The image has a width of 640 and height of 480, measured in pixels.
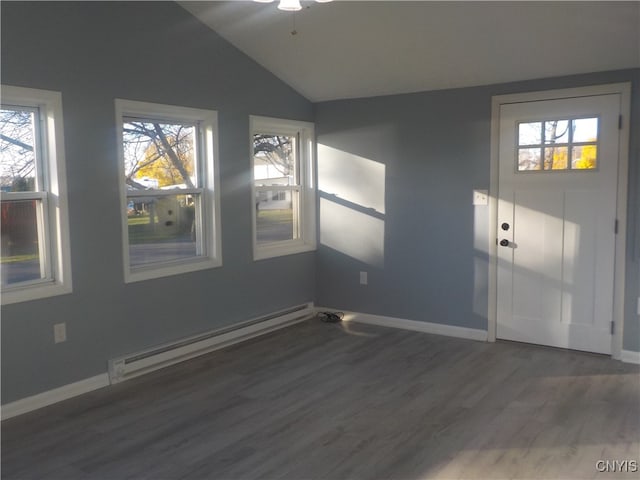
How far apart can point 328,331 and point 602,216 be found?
2510 mm

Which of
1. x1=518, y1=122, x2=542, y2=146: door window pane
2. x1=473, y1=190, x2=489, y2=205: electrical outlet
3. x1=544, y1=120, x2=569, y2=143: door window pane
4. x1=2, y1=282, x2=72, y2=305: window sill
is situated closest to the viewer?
x1=2, y1=282, x2=72, y2=305: window sill

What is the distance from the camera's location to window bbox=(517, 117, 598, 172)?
4.45 metres

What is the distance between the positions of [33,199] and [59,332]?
86cm

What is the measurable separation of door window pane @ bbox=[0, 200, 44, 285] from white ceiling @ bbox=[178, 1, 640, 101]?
77.8 inches

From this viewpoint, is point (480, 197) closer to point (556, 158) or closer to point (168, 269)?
point (556, 158)

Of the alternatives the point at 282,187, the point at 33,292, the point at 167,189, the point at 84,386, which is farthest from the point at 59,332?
the point at 282,187

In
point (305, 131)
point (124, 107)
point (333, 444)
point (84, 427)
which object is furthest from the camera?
point (305, 131)

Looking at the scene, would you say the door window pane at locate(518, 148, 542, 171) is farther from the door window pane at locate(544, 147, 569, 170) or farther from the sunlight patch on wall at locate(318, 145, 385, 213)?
the sunlight patch on wall at locate(318, 145, 385, 213)

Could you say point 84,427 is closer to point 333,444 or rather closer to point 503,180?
point 333,444

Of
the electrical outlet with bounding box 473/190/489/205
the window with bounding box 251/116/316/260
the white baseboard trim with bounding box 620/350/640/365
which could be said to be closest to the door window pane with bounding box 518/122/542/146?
the electrical outlet with bounding box 473/190/489/205

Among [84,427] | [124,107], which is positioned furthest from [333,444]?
[124,107]

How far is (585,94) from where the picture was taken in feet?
14.5

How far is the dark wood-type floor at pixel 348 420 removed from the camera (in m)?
2.89

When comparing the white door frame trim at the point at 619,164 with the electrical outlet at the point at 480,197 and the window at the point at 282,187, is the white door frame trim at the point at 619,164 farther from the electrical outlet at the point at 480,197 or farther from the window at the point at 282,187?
the window at the point at 282,187
